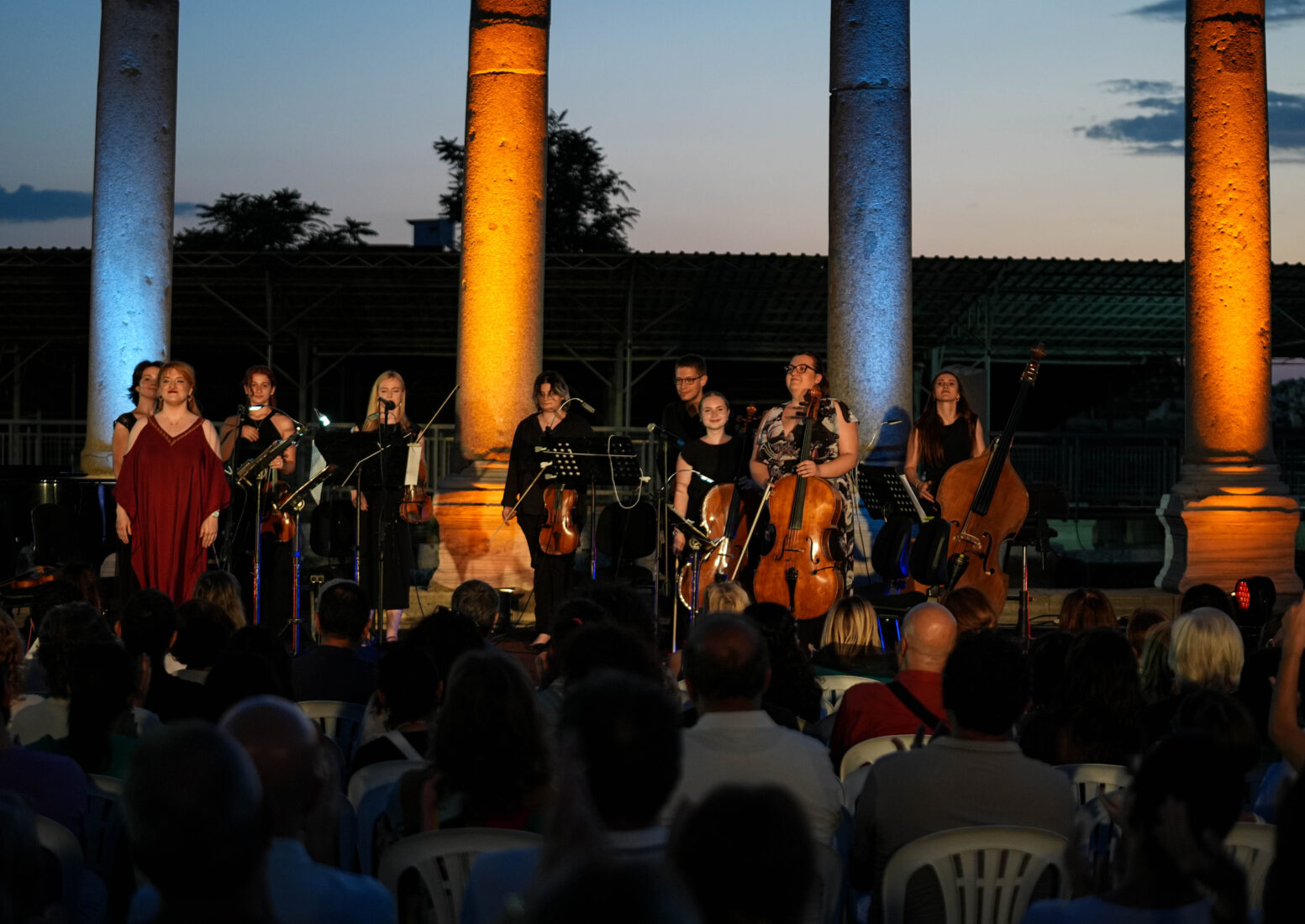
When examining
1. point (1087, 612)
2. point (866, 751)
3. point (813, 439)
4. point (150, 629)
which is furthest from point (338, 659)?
point (813, 439)

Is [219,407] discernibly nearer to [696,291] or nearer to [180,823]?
[696,291]

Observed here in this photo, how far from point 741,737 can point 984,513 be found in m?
5.94

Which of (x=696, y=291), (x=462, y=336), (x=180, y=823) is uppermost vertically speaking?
(x=696, y=291)

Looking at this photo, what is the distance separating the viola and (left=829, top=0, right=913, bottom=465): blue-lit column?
301 centimetres

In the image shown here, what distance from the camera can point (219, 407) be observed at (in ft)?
105

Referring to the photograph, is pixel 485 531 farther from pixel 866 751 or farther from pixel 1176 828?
pixel 1176 828

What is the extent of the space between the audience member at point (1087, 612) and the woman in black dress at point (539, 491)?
165 inches

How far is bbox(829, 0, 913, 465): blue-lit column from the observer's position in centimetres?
1266

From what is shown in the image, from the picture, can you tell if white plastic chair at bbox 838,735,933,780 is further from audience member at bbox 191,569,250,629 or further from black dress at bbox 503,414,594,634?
black dress at bbox 503,414,594,634

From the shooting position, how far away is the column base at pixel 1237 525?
12.9 metres

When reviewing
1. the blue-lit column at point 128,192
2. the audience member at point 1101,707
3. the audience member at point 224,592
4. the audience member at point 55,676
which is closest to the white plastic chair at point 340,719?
the audience member at point 55,676

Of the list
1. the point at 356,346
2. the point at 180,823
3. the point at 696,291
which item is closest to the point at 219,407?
the point at 356,346

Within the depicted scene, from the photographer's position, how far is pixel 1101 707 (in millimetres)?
4961

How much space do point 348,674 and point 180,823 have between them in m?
3.96
